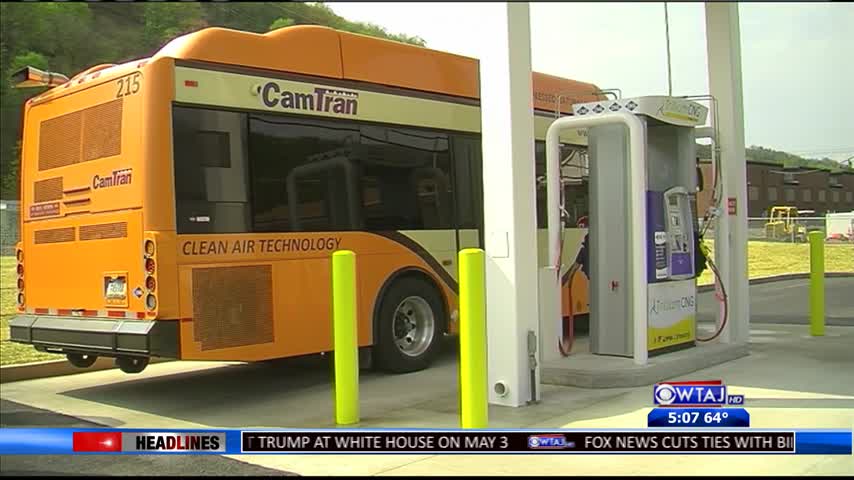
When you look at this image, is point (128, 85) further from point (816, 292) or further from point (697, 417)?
point (816, 292)

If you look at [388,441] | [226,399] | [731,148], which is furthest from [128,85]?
[731,148]

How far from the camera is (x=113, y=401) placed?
27.3ft

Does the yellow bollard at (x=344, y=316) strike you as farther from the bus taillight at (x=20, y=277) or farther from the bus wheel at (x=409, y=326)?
the bus taillight at (x=20, y=277)

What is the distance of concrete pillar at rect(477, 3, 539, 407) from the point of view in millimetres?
6746

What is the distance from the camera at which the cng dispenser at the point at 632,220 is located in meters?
8.15

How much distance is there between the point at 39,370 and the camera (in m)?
9.97

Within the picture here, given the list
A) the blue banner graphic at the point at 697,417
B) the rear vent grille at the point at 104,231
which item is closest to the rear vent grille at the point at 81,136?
the rear vent grille at the point at 104,231

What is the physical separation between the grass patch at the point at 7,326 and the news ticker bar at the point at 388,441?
6012 millimetres

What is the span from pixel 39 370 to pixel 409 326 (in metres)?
4.55

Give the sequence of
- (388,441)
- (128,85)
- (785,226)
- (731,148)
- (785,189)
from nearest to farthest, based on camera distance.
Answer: (388,441) < (128,85) < (731,148) < (785,189) < (785,226)

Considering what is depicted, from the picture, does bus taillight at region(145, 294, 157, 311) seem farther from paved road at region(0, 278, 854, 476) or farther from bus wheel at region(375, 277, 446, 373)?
bus wheel at region(375, 277, 446, 373)

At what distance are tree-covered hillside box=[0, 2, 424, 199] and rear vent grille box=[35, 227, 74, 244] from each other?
208 inches

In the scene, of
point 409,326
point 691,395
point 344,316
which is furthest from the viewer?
point 409,326

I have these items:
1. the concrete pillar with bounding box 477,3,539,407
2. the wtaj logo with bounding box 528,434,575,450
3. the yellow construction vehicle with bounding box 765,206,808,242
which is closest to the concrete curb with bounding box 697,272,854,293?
the yellow construction vehicle with bounding box 765,206,808,242
